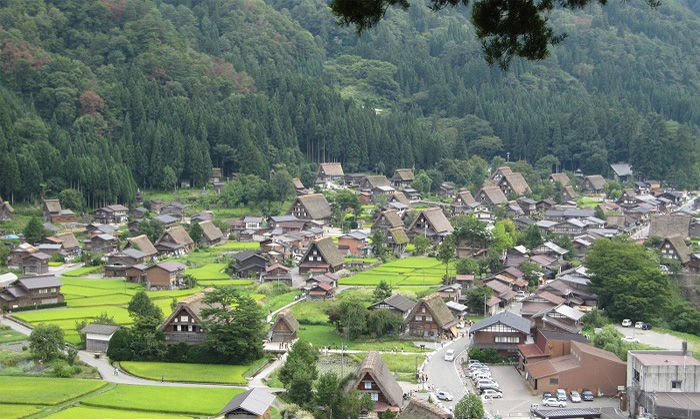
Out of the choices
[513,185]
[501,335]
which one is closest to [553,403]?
[501,335]

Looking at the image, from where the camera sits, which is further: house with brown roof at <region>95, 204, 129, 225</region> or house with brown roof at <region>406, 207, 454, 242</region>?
house with brown roof at <region>95, 204, 129, 225</region>

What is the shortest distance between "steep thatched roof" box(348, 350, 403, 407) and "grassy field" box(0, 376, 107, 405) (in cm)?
678

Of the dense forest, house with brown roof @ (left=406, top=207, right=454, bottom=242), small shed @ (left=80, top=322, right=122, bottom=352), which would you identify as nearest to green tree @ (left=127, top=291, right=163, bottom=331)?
small shed @ (left=80, top=322, right=122, bottom=352)

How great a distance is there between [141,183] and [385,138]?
701 inches

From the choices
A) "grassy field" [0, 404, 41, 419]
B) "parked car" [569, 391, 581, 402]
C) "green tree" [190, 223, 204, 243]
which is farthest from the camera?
"green tree" [190, 223, 204, 243]

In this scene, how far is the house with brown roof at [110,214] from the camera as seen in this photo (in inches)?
1866

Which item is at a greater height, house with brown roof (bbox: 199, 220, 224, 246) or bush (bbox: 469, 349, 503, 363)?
house with brown roof (bbox: 199, 220, 224, 246)

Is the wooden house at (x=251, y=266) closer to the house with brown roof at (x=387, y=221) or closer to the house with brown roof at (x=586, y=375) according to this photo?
the house with brown roof at (x=387, y=221)

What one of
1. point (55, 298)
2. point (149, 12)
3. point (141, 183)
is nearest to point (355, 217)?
Answer: point (141, 183)

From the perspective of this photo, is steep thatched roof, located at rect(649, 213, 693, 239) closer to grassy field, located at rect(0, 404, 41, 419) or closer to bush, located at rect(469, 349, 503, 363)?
bush, located at rect(469, 349, 503, 363)

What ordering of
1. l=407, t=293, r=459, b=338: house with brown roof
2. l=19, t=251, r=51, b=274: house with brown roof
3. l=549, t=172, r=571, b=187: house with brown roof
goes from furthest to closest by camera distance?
l=549, t=172, r=571, b=187: house with brown roof < l=19, t=251, r=51, b=274: house with brown roof < l=407, t=293, r=459, b=338: house with brown roof

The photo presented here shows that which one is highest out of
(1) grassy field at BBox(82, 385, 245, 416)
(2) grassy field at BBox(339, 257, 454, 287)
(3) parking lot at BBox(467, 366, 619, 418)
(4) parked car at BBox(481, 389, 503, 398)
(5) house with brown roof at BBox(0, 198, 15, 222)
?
(5) house with brown roof at BBox(0, 198, 15, 222)

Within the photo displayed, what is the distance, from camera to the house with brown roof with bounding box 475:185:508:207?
53938mm

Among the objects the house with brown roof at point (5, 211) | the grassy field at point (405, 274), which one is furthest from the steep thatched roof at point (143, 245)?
the grassy field at point (405, 274)
